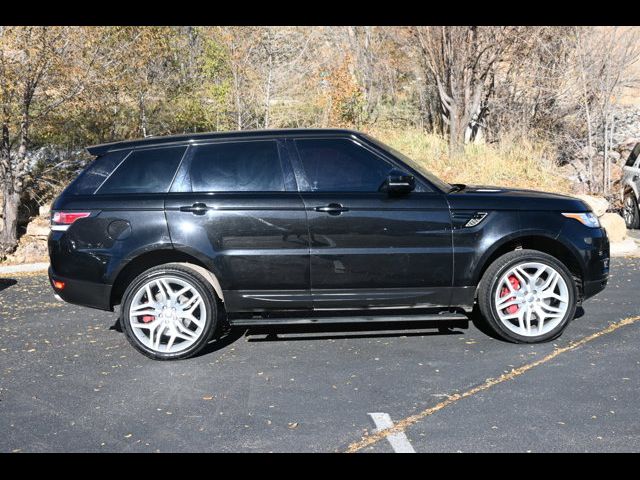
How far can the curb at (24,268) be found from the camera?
10.2 m

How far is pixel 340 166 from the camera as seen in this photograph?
19.6 feet

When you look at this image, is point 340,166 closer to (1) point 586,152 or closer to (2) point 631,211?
(2) point 631,211

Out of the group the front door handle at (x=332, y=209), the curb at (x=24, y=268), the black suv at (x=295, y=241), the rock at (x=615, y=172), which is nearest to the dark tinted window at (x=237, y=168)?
the black suv at (x=295, y=241)

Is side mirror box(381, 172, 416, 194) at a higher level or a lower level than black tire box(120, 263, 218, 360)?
higher

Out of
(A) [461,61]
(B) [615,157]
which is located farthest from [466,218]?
(B) [615,157]

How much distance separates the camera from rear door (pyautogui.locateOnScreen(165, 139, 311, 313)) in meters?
5.78

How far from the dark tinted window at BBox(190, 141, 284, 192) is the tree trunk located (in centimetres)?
699

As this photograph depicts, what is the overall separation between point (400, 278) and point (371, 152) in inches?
42.4

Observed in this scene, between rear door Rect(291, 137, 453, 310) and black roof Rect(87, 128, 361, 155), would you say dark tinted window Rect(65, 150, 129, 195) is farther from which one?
rear door Rect(291, 137, 453, 310)

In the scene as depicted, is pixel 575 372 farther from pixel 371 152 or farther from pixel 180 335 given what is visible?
pixel 180 335

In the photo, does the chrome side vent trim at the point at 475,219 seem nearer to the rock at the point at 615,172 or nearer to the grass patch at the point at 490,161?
the grass patch at the point at 490,161

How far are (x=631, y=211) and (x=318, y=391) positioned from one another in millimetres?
9908

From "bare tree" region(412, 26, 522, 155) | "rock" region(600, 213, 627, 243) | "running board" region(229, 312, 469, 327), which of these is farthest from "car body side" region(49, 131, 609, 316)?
"bare tree" region(412, 26, 522, 155)

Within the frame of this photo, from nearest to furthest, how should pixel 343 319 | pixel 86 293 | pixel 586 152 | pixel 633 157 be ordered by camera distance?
pixel 343 319 < pixel 86 293 < pixel 633 157 < pixel 586 152
